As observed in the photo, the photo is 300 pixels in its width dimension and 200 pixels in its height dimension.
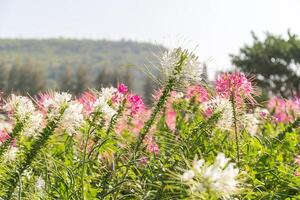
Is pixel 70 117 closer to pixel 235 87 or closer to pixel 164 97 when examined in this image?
pixel 164 97

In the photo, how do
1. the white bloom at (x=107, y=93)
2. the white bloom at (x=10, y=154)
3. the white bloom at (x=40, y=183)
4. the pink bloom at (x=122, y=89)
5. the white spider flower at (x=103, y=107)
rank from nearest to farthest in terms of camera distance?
the white bloom at (x=40, y=183) → the white bloom at (x=10, y=154) → the white spider flower at (x=103, y=107) → the white bloom at (x=107, y=93) → the pink bloom at (x=122, y=89)

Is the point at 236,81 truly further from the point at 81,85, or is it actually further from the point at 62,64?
the point at 62,64

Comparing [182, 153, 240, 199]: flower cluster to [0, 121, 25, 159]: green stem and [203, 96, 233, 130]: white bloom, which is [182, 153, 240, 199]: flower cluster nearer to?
[0, 121, 25, 159]: green stem

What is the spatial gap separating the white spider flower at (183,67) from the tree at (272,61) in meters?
23.6

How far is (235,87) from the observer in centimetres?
274

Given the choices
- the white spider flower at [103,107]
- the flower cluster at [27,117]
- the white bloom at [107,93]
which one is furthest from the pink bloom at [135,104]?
the flower cluster at [27,117]

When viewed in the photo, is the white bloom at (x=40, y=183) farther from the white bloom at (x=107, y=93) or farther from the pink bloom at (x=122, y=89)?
the pink bloom at (x=122, y=89)

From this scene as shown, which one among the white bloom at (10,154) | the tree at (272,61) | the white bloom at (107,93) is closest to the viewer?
the white bloom at (10,154)

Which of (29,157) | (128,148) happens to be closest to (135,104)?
(128,148)

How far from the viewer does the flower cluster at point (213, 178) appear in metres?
1.25

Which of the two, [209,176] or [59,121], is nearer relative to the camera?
[209,176]

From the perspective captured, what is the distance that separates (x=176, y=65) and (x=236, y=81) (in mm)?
546

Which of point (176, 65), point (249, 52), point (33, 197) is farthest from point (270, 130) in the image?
point (249, 52)

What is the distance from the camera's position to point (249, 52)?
94.7ft
